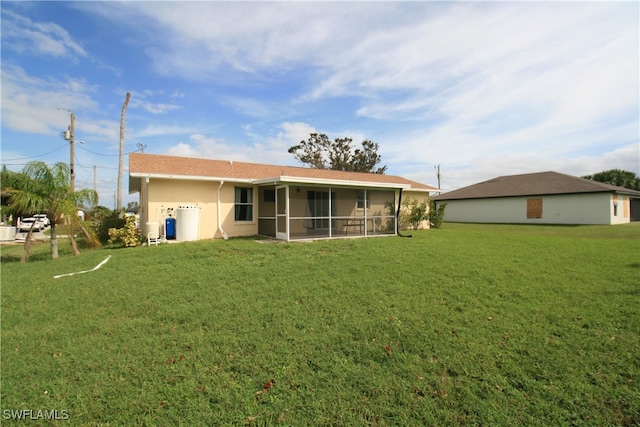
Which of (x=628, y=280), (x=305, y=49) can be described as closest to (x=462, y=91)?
(x=305, y=49)

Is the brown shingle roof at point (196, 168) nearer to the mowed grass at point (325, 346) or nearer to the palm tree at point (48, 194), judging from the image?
the palm tree at point (48, 194)

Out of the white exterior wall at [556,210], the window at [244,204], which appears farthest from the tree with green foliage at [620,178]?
the window at [244,204]

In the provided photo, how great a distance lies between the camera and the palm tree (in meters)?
9.08

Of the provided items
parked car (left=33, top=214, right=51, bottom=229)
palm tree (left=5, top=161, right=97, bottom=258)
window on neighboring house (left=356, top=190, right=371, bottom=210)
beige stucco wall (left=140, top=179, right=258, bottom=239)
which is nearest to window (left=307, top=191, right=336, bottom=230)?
window on neighboring house (left=356, top=190, right=371, bottom=210)

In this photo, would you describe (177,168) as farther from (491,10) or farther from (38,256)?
(491,10)

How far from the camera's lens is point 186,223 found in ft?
38.7

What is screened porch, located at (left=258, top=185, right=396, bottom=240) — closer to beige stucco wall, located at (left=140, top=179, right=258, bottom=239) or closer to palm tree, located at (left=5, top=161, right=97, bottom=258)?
beige stucco wall, located at (left=140, top=179, right=258, bottom=239)

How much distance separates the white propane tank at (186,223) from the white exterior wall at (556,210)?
87.1ft

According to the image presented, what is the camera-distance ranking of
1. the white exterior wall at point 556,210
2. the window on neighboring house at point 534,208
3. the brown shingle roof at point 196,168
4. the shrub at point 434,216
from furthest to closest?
the window on neighboring house at point 534,208 → the white exterior wall at point 556,210 → the shrub at point 434,216 → the brown shingle roof at point 196,168

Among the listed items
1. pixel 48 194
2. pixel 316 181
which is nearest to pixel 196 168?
pixel 48 194

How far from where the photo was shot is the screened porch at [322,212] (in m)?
12.7

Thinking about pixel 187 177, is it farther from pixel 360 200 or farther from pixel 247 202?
pixel 360 200

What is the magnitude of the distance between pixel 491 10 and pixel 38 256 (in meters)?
15.5

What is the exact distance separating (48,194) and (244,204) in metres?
6.46
